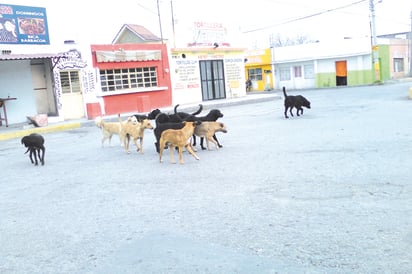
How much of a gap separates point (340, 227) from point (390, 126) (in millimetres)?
7989

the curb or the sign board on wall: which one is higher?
the sign board on wall

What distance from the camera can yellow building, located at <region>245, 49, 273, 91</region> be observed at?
45844 millimetres

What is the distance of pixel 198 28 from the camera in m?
29.4

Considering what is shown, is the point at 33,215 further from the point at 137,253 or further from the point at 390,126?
the point at 390,126

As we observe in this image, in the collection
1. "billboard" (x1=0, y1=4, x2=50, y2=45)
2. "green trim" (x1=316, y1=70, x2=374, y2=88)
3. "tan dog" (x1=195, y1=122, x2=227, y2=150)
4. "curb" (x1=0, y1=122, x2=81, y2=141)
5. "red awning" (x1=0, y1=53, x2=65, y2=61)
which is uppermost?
"billboard" (x1=0, y1=4, x2=50, y2=45)

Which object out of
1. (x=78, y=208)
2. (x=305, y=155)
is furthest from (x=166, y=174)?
(x=305, y=155)

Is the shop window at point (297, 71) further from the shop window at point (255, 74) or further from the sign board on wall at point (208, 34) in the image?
the sign board on wall at point (208, 34)

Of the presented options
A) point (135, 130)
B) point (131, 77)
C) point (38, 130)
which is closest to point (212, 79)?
point (131, 77)

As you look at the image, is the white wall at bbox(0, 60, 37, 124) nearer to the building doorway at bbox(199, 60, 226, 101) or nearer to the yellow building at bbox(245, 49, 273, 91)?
the building doorway at bbox(199, 60, 226, 101)

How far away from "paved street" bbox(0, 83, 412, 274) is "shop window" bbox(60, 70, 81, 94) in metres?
11.7

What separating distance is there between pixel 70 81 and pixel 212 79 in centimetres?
1020

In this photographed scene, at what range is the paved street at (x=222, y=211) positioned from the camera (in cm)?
396

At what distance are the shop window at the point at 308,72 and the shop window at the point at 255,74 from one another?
4.97 meters

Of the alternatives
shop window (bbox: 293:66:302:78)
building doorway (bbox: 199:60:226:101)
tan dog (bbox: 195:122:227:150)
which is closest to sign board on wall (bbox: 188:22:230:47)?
building doorway (bbox: 199:60:226:101)
